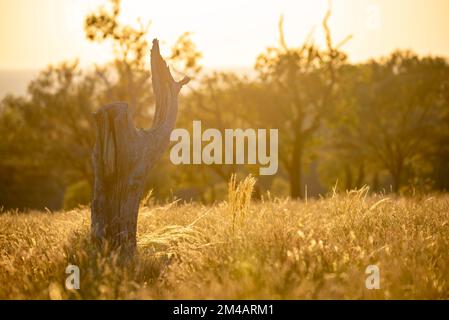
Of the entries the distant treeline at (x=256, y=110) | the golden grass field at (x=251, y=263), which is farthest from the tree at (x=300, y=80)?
the golden grass field at (x=251, y=263)

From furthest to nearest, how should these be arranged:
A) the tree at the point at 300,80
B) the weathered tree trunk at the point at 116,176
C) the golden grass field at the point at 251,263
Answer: the tree at the point at 300,80, the weathered tree trunk at the point at 116,176, the golden grass field at the point at 251,263

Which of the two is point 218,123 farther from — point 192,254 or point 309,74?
point 192,254

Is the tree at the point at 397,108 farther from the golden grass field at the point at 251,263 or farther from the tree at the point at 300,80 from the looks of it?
the golden grass field at the point at 251,263

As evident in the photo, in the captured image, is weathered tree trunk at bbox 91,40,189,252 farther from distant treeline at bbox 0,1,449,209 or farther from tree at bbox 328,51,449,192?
tree at bbox 328,51,449,192

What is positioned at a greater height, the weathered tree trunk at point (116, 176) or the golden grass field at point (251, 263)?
the weathered tree trunk at point (116, 176)

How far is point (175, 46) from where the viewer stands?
84.6 feet

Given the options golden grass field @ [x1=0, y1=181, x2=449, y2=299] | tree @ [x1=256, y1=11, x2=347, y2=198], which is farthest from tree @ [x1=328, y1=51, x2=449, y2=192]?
golden grass field @ [x1=0, y1=181, x2=449, y2=299]

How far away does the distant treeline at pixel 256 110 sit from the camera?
83.5 ft

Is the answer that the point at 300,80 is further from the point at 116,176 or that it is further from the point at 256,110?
the point at 116,176

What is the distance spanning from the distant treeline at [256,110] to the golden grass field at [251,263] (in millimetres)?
17357

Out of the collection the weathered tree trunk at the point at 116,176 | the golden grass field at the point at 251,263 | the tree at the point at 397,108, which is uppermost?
the tree at the point at 397,108

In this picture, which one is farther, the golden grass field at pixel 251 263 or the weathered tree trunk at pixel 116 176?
the weathered tree trunk at pixel 116 176
